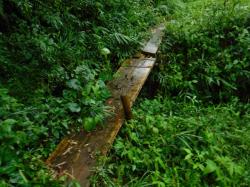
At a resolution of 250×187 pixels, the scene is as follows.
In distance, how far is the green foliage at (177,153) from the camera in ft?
12.1

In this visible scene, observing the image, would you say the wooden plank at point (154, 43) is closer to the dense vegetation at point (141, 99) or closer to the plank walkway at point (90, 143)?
the dense vegetation at point (141, 99)

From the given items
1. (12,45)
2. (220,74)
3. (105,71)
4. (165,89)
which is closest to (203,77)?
(220,74)

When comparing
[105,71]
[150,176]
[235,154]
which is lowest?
[235,154]

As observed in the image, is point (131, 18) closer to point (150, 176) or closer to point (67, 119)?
point (67, 119)

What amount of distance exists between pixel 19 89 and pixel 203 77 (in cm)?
327

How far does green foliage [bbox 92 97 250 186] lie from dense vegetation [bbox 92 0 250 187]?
0.01 m

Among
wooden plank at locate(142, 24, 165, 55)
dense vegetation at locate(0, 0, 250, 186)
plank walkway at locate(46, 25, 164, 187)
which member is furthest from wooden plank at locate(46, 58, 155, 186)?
wooden plank at locate(142, 24, 165, 55)

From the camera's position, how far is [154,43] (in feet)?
21.5

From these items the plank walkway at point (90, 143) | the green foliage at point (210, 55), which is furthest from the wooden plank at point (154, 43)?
the plank walkway at point (90, 143)

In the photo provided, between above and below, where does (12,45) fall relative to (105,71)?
above

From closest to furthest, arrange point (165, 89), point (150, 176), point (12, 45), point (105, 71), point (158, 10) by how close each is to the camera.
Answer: point (150, 176)
point (12, 45)
point (105, 71)
point (165, 89)
point (158, 10)

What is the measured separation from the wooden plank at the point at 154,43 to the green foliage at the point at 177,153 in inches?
63.3

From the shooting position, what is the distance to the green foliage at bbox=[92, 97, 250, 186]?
12.1 ft

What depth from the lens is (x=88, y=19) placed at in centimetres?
649
